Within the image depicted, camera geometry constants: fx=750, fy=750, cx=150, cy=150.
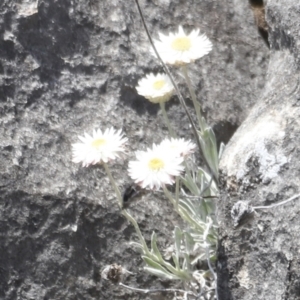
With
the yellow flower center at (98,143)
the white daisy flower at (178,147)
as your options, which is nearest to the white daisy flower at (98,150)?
the yellow flower center at (98,143)

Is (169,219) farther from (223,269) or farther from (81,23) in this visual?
(81,23)

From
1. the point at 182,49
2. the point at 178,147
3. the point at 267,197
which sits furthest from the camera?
the point at 182,49

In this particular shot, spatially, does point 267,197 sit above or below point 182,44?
below

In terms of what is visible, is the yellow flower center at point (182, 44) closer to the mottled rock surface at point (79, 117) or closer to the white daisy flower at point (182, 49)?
the white daisy flower at point (182, 49)

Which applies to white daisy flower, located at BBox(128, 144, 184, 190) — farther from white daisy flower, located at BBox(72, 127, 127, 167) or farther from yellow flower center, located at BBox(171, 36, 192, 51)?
yellow flower center, located at BBox(171, 36, 192, 51)

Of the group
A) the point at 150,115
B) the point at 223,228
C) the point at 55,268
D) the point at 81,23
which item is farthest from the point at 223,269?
the point at 81,23

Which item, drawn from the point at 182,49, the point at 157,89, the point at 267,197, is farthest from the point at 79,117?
the point at 267,197

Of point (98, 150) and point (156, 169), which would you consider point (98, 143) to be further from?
point (156, 169)
